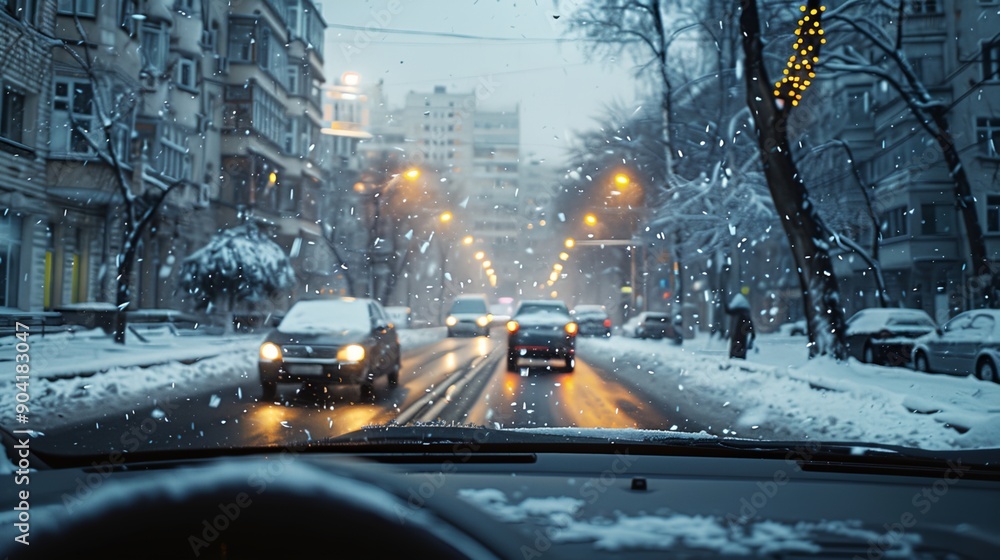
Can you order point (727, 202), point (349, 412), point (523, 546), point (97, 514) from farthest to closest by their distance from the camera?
point (727, 202)
point (349, 412)
point (523, 546)
point (97, 514)

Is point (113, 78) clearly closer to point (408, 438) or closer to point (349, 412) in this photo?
point (349, 412)

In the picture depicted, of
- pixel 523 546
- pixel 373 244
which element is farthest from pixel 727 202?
pixel 373 244

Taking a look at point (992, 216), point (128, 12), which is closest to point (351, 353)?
point (128, 12)

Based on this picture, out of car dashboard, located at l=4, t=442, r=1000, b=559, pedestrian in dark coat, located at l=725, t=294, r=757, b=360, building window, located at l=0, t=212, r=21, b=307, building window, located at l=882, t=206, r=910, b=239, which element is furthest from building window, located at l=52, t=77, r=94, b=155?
building window, located at l=882, t=206, r=910, b=239

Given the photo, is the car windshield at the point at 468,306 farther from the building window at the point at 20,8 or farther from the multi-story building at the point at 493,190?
the building window at the point at 20,8

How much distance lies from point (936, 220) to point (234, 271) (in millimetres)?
29243

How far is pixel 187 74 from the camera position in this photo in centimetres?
2697

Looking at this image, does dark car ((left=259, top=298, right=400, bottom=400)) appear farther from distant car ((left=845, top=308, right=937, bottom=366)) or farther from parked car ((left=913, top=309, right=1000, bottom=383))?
distant car ((left=845, top=308, right=937, bottom=366))

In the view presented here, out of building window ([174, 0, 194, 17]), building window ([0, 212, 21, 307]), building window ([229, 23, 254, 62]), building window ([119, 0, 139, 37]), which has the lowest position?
building window ([0, 212, 21, 307])

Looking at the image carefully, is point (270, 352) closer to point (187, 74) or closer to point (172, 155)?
point (187, 74)

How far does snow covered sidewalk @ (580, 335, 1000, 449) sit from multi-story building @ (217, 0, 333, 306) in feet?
57.0

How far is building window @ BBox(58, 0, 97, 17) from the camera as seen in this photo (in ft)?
53.5

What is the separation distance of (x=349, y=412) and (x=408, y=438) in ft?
25.7

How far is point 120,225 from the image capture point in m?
22.3
